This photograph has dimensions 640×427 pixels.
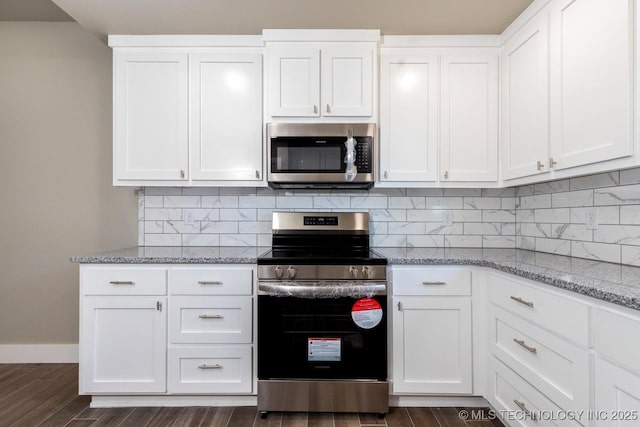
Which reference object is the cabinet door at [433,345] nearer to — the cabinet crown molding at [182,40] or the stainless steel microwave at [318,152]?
the stainless steel microwave at [318,152]

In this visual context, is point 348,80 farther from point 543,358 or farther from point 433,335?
point 543,358

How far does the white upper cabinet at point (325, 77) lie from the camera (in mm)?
2240

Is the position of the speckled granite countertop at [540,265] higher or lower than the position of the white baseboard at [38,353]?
higher

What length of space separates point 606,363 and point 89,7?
2.92 m

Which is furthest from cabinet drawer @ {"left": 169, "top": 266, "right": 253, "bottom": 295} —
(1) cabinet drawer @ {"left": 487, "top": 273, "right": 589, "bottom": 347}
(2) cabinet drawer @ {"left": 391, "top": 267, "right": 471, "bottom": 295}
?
(1) cabinet drawer @ {"left": 487, "top": 273, "right": 589, "bottom": 347}

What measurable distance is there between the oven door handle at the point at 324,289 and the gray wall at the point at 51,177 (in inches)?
54.5

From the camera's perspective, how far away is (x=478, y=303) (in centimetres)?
197

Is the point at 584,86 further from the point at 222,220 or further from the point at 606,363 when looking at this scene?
the point at 222,220

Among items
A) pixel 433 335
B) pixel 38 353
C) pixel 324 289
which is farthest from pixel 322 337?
pixel 38 353

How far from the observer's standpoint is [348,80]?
2.24 meters

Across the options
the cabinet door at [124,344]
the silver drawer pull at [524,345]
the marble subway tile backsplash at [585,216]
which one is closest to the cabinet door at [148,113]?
the cabinet door at [124,344]

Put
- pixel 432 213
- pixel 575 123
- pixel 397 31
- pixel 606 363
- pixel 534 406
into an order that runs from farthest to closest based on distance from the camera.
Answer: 1. pixel 432 213
2. pixel 397 31
3. pixel 575 123
4. pixel 534 406
5. pixel 606 363

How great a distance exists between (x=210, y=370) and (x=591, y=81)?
7.74ft

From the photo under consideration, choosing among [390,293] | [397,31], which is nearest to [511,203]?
[390,293]
